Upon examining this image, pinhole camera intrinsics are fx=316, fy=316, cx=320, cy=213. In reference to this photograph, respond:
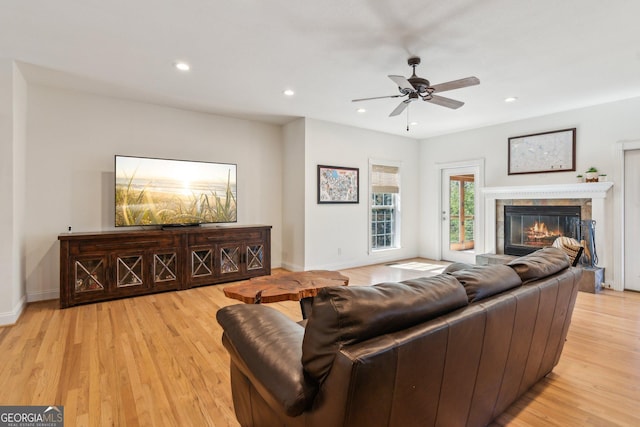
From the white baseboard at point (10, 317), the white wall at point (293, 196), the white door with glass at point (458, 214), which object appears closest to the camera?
the white baseboard at point (10, 317)

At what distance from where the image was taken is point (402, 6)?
2271 millimetres

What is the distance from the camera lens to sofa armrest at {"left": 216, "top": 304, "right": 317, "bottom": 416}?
1.03 m

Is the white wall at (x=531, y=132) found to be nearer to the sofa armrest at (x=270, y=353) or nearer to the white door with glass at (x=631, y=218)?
the white door with glass at (x=631, y=218)

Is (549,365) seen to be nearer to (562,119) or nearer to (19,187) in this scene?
(562,119)

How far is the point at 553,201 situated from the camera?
4891 mm

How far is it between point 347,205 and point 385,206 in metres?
1.15

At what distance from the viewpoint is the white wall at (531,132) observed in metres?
4.37

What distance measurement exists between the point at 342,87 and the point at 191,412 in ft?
11.5

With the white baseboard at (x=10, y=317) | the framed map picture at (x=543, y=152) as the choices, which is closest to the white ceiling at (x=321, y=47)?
the framed map picture at (x=543, y=152)

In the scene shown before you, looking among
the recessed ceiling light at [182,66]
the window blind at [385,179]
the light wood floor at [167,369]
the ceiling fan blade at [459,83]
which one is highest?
the recessed ceiling light at [182,66]

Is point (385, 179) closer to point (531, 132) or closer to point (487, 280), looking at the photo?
point (531, 132)

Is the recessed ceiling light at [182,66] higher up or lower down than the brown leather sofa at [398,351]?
higher up

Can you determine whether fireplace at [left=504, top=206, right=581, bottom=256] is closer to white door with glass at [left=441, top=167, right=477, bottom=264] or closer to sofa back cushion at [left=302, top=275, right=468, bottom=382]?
white door with glass at [left=441, top=167, right=477, bottom=264]

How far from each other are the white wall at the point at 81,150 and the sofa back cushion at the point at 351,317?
428cm
